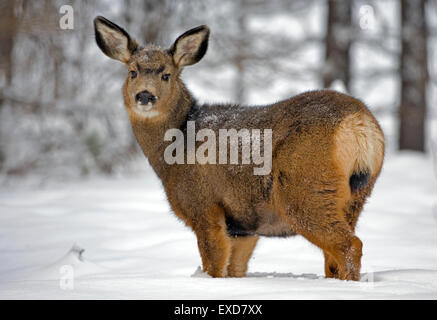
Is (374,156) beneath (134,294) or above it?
above

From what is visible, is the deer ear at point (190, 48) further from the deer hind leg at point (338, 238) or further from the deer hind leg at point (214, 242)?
the deer hind leg at point (338, 238)

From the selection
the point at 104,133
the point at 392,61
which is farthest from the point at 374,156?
the point at 392,61

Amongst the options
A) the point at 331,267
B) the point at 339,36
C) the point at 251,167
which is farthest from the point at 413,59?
the point at 251,167

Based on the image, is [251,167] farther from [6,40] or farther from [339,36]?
[339,36]

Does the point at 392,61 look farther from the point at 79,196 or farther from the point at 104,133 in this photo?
the point at 79,196

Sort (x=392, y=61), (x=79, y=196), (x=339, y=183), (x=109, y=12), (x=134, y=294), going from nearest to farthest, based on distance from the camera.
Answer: (x=134, y=294) < (x=339, y=183) < (x=79, y=196) < (x=109, y=12) < (x=392, y=61)

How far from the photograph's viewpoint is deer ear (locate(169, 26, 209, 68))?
5.45 metres

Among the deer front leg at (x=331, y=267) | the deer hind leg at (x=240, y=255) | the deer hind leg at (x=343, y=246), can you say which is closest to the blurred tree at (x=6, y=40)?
the deer hind leg at (x=240, y=255)

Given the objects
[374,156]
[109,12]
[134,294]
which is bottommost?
[134,294]

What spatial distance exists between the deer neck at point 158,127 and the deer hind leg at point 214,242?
29.9 inches

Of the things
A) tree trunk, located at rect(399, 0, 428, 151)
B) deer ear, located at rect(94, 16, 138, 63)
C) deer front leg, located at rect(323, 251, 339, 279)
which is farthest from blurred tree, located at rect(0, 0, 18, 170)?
tree trunk, located at rect(399, 0, 428, 151)

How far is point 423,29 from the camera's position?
16031 mm

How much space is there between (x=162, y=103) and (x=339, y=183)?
1979mm

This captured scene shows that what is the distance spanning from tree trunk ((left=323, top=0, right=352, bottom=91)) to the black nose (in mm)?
11120
